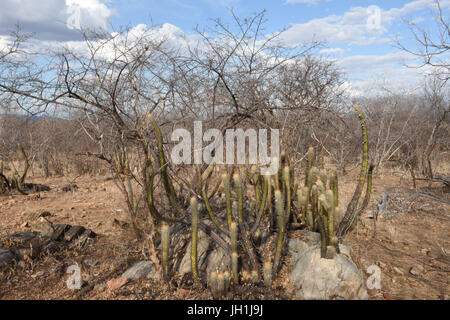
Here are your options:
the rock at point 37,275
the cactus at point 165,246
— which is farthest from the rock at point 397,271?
the rock at point 37,275

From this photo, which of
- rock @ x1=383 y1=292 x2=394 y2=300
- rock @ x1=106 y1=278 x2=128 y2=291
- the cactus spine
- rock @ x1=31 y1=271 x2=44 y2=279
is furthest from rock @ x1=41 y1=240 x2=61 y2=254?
rock @ x1=383 y1=292 x2=394 y2=300

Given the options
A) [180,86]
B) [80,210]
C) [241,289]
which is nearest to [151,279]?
[241,289]

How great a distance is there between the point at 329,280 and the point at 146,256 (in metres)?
1.91

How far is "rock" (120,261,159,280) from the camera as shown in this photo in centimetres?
330

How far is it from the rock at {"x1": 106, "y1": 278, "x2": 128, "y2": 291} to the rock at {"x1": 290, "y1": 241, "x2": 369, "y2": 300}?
161 centimetres

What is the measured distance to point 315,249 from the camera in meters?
3.26

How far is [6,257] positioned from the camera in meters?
3.57

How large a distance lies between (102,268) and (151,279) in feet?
2.19

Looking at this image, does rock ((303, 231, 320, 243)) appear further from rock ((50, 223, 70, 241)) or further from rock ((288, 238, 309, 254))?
rock ((50, 223, 70, 241))

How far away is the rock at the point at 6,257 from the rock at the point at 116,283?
1207 mm

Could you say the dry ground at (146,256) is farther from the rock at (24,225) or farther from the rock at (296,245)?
the rock at (296,245)

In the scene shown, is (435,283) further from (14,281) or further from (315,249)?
(14,281)

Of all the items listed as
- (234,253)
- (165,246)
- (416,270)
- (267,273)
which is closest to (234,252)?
(234,253)

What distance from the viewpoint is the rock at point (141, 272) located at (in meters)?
3.30
